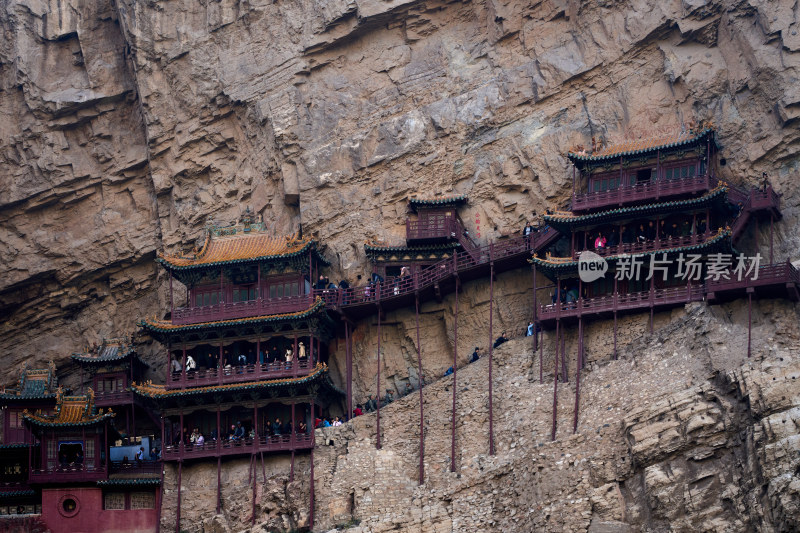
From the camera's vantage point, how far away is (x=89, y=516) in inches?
2052

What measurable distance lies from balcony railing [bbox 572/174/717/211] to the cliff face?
2.43 meters

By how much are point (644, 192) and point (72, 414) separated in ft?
81.2

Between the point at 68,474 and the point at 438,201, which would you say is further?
the point at 438,201

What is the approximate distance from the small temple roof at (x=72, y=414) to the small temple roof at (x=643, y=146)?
21592 mm

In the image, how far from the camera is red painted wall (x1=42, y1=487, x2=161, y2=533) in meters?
51.9

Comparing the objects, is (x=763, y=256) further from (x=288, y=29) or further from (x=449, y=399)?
(x=288, y=29)

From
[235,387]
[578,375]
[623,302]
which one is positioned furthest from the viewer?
[235,387]

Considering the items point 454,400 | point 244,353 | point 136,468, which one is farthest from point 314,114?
point 136,468

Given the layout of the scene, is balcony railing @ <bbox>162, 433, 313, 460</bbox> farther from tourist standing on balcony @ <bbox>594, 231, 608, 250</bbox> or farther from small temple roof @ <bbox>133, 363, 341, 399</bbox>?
tourist standing on balcony @ <bbox>594, 231, 608, 250</bbox>

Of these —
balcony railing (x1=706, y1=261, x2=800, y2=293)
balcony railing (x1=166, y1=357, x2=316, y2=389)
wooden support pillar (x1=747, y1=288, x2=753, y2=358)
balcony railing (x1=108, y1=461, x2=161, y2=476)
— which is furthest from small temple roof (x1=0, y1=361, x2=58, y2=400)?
wooden support pillar (x1=747, y1=288, x2=753, y2=358)

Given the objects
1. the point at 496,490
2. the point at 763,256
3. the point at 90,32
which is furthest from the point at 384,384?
the point at 90,32

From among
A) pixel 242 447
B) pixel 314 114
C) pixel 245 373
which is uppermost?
pixel 314 114

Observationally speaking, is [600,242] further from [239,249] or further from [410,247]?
[239,249]

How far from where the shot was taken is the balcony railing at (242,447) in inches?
2008
